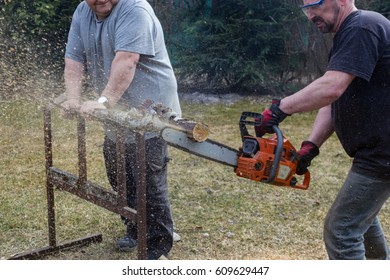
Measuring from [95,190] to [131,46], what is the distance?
79 centimetres

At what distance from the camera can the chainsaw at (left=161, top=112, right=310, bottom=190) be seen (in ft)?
9.29

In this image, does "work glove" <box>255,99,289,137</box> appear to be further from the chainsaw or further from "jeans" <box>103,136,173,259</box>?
"jeans" <box>103,136,173,259</box>

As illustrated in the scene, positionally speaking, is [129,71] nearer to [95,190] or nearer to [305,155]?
[95,190]

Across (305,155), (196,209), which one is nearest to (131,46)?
(305,155)

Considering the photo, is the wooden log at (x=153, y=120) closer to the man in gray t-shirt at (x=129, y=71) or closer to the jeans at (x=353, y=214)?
the man in gray t-shirt at (x=129, y=71)

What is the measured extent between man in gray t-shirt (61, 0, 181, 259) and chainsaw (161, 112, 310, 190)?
0.49 meters

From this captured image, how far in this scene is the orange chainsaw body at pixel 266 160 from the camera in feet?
9.37

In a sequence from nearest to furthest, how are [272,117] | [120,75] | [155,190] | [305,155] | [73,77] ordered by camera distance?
[272,117] < [305,155] < [120,75] < [155,190] < [73,77]

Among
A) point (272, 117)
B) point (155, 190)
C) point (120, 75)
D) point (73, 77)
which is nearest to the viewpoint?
point (272, 117)

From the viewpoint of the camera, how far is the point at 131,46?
10.4 ft

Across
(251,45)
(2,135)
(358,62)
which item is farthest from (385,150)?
(251,45)

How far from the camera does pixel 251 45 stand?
28.9 feet

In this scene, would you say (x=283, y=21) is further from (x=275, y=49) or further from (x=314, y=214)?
(x=314, y=214)

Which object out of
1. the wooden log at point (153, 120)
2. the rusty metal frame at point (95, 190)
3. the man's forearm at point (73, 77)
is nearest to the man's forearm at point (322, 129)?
the wooden log at point (153, 120)
